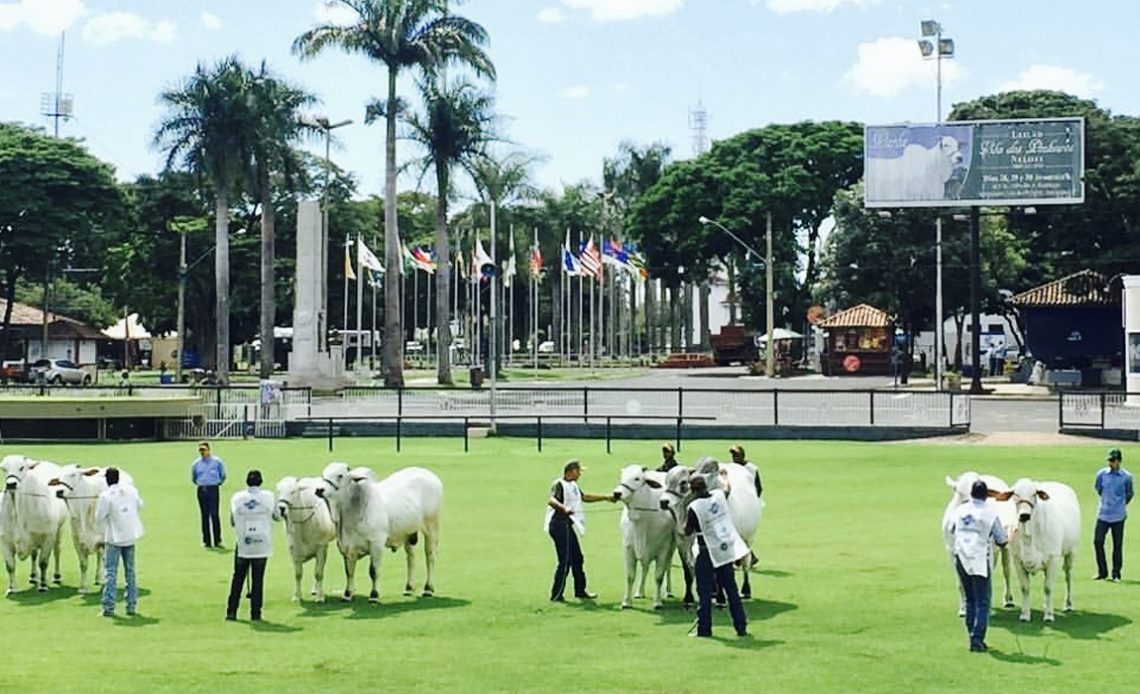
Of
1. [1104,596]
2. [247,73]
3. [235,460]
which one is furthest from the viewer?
[247,73]

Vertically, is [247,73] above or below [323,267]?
above

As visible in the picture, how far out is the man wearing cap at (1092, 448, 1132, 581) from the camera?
18.4 m

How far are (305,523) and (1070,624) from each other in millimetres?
8811

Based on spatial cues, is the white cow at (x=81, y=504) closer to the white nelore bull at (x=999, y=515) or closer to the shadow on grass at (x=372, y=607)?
the shadow on grass at (x=372, y=607)

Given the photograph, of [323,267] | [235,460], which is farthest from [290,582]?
[323,267]

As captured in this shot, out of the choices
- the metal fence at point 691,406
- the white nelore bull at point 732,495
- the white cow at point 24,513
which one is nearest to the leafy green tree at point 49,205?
the metal fence at point 691,406

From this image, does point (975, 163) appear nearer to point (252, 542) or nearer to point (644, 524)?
point (644, 524)

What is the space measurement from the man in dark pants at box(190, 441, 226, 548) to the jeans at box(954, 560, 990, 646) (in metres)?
12.6

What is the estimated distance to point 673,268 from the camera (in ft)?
354

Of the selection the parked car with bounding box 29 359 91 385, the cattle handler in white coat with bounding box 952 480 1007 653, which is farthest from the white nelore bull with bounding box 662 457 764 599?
the parked car with bounding box 29 359 91 385

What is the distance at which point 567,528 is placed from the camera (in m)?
17.4

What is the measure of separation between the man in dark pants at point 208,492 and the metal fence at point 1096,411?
92.6 ft

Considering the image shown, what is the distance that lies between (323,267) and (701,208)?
43849mm

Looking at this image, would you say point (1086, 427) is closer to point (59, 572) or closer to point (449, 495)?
point (449, 495)
